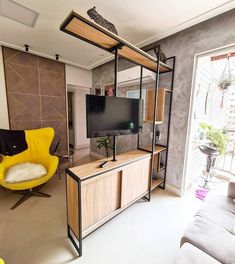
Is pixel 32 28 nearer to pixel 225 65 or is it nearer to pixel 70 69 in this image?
pixel 70 69

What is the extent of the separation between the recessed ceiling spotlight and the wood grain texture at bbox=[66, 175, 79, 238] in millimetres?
2047

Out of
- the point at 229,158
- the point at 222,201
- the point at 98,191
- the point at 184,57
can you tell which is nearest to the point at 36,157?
the point at 98,191

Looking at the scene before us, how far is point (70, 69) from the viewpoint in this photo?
362 cm

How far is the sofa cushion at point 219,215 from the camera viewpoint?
3.91 feet

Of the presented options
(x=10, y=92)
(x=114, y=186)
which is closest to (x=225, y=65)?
(x=114, y=186)

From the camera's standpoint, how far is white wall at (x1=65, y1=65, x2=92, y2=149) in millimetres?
3686

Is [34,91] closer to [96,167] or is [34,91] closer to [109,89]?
[109,89]

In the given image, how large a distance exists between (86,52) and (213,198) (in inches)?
127

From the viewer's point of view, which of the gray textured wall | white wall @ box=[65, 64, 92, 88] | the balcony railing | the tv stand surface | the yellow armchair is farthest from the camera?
white wall @ box=[65, 64, 92, 88]

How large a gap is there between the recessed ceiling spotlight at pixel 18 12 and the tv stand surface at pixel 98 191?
78.2 inches

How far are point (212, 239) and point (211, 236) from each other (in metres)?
0.03

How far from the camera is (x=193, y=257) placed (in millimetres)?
887

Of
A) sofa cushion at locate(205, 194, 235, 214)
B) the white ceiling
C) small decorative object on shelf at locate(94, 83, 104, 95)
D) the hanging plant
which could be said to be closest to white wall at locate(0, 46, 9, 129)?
the white ceiling

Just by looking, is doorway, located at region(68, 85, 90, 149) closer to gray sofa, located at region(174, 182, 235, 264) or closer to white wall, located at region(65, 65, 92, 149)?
white wall, located at region(65, 65, 92, 149)
